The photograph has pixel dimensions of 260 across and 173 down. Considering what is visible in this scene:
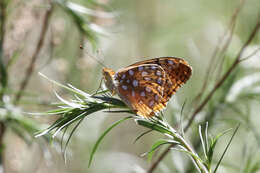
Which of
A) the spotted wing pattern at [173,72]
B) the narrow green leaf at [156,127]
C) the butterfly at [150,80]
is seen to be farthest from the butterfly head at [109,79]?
the narrow green leaf at [156,127]

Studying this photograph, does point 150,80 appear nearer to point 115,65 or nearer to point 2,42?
point 2,42

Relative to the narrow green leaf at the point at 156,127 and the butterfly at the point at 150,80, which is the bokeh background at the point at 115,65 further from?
the narrow green leaf at the point at 156,127

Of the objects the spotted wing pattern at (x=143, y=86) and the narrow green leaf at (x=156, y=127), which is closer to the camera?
the narrow green leaf at (x=156, y=127)

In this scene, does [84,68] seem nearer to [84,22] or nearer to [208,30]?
[84,22]

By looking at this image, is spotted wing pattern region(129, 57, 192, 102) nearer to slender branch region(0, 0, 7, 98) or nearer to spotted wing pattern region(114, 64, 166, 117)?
spotted wing pattern region(114, 64, 166, 117)

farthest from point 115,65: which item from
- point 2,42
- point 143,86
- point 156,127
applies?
point 156,127

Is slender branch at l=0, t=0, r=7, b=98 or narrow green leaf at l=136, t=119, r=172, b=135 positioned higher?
slender branch at l=0, t=0, r=7, b=98

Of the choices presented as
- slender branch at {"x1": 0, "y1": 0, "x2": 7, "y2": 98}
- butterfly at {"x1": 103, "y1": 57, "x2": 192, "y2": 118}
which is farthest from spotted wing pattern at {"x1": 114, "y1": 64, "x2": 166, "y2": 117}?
slender branch at {"x1": 0, "y1": 0, "x2": 7, "y2": 98}

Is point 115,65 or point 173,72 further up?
point 173,72
